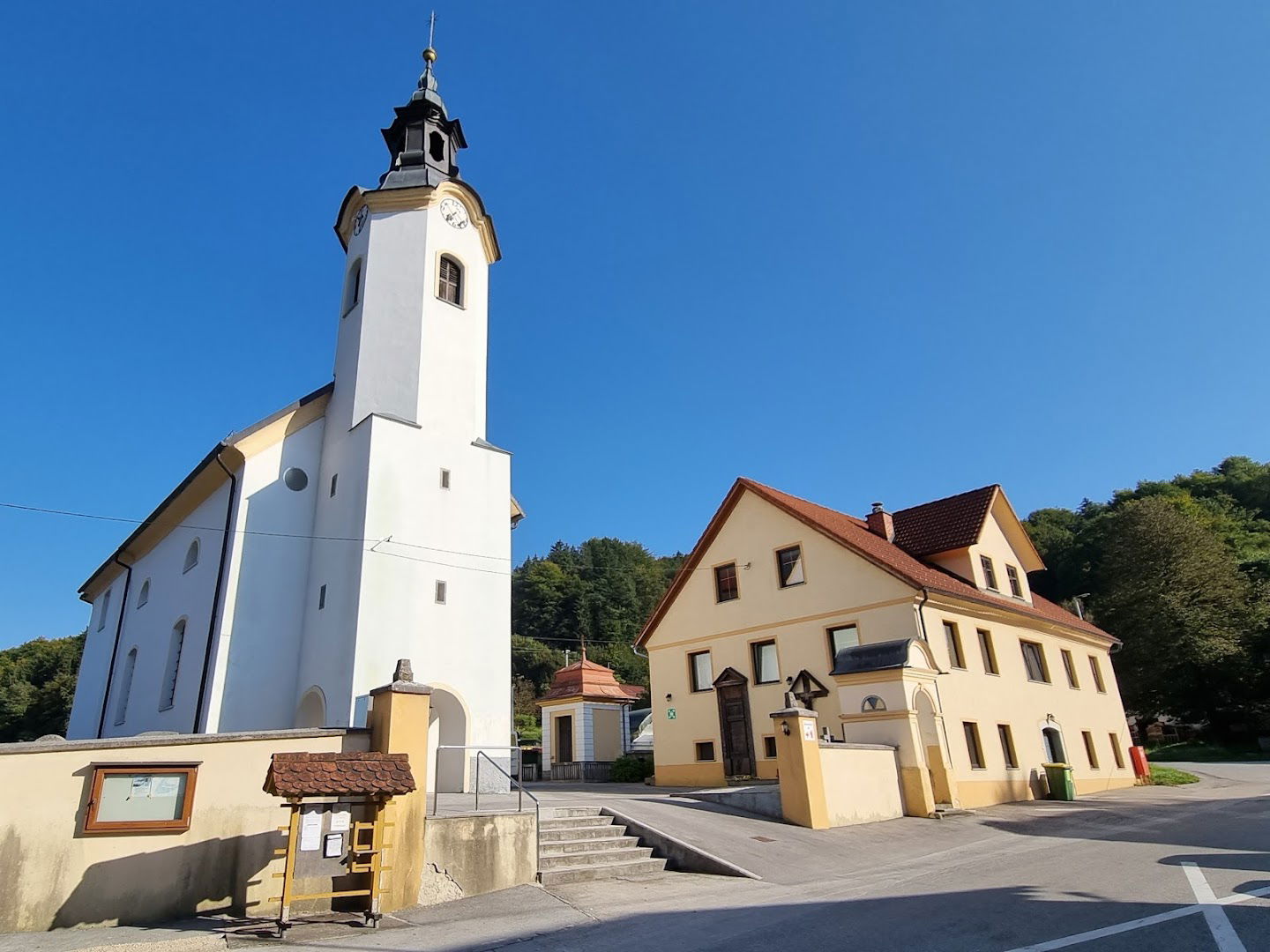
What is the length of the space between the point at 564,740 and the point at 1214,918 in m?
25.3

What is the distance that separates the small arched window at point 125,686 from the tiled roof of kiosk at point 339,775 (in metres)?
19.1

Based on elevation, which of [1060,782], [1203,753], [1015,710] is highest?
[1015,710]

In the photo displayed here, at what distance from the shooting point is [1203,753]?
38.7 metres

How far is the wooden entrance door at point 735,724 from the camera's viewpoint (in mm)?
22281

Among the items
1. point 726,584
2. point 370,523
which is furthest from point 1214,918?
point 726,584

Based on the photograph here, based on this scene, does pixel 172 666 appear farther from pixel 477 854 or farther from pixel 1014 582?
pixel 1014 582

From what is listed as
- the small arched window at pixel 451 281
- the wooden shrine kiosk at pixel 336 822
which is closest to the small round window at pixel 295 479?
the small arched window at pixel 451 281

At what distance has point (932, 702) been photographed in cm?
1703

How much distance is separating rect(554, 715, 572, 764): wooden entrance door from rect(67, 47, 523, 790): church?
13018 mm

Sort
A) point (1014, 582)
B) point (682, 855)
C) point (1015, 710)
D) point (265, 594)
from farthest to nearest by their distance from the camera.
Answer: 1. point (1014, 582)
2. point (1015, 710)
3. point (265, 594)
4. point (682, 855)

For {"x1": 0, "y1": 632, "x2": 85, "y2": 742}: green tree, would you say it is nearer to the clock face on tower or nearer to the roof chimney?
the clock face on tower

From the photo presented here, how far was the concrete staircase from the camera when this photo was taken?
33.0 feet

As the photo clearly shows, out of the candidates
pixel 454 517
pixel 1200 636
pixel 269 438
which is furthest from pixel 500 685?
pixel 1200 636

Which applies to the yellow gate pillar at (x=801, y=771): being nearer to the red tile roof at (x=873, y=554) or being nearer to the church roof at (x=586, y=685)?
the red tile roof at (x=873, y=554)
